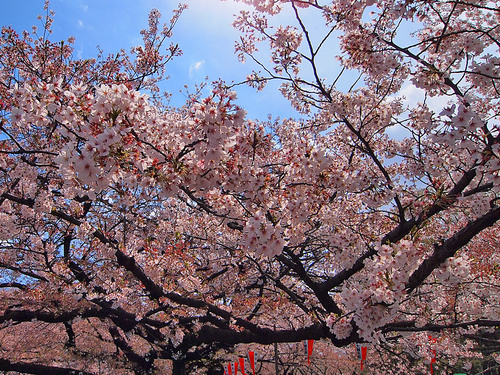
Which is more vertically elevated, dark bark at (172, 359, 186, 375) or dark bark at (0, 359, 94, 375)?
dark bark at (0, 359, 94, 375)

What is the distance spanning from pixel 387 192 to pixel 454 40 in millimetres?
2197

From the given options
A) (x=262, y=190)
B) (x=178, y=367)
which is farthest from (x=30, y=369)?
(x=262, y=190)

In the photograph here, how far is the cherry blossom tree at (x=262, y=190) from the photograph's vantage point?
2.58 m

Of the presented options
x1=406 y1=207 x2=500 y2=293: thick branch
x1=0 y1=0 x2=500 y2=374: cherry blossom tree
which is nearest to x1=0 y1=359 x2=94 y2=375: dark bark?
x1=0 y1=0 x2=500 y2=374: cherry blossom tree

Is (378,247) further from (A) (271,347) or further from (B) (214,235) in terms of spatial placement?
(A) (271,347)

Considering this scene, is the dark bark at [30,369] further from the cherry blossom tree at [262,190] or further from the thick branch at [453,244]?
the thick branch at [453,244]

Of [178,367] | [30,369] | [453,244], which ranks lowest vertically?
[178,367]

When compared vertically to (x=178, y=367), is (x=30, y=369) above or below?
above

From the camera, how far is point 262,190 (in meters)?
3.29

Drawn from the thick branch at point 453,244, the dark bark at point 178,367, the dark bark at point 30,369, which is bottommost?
the dark bark at point 178,367

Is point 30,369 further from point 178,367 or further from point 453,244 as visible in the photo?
point 453,244

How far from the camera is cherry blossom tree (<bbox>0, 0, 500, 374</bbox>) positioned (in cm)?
258

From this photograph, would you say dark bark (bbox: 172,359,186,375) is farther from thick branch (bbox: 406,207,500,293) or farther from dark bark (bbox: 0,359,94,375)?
thick branch (bbox: 406,207,500,293)

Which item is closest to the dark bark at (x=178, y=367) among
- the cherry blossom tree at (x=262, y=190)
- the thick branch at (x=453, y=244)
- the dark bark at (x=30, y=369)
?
the cherry blossom tree at (x=262, y=190)
